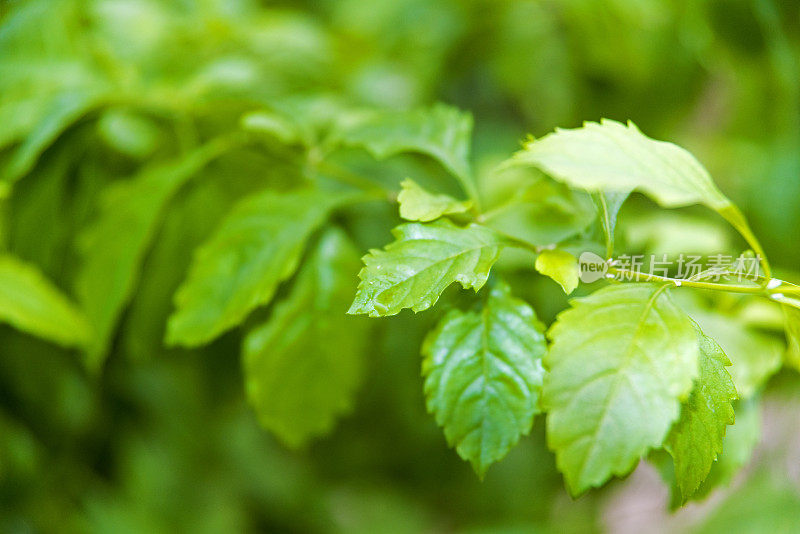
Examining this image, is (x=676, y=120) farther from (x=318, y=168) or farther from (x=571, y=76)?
(x=318, y=168)

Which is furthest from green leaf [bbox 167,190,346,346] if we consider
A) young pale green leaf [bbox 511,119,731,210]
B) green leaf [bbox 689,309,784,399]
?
green leaf [bbox 689,309,784,399]

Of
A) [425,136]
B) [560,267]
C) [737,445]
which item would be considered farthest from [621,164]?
[737,445]

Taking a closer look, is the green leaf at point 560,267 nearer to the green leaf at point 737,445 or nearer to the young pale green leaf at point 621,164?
the young pale green leaf at point 621,164

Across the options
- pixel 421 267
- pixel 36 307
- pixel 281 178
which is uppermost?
pixel 281 178

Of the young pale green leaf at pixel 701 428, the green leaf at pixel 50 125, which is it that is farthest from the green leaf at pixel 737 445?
the green leaf at pixel 50 125

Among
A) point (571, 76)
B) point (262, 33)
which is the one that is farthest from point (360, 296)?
point (571, 76)

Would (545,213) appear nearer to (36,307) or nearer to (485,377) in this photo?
(485,377)
